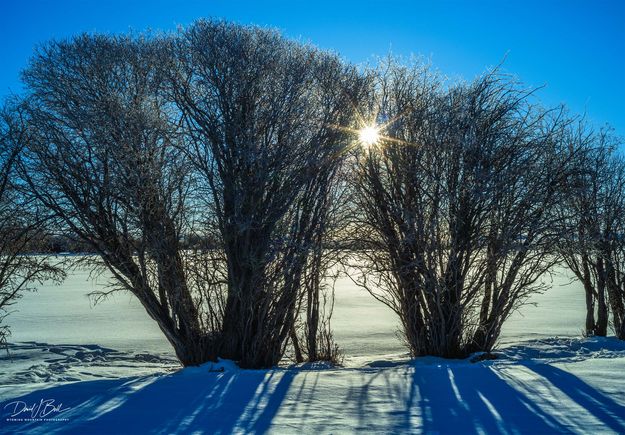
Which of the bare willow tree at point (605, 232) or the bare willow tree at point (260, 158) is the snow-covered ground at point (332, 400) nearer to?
the bare willow tree at point (260, 158)

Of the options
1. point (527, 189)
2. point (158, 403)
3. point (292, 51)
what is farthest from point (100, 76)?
point (527, 189)

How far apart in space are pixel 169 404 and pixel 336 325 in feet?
33.6

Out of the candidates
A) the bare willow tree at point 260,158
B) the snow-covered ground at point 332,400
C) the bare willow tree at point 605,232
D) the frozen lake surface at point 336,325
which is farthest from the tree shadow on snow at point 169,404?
the bare willow tree at point 605,232

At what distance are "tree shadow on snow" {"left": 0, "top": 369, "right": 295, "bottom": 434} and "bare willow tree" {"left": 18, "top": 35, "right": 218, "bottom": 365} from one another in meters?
2.13

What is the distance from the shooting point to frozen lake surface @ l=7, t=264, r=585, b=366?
12.2 m

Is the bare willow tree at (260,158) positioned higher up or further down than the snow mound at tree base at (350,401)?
higher up

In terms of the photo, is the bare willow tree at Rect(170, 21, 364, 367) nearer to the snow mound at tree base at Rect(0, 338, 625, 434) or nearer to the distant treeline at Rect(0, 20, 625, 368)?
the distant treeline at Rect(0, 20, 625, 368)

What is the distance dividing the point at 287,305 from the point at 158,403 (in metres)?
3.48

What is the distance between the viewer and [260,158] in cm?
751

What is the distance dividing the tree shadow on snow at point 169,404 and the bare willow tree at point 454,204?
301cm

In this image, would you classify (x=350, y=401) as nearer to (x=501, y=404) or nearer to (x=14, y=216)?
(x=501, y=404)

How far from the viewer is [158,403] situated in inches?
200

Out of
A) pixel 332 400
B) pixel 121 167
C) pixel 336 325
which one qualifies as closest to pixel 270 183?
pixel 121 167

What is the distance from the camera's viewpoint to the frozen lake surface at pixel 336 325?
40.2 ft
